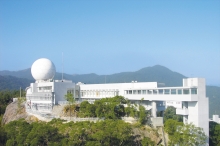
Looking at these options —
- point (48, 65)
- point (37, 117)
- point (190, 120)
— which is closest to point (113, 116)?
point (190, 120)

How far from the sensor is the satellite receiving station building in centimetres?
3128

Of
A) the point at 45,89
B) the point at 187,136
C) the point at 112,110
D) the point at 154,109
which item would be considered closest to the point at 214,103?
the point at 154,109

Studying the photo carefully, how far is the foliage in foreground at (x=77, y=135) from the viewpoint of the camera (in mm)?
26141

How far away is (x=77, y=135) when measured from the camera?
26.3 metres

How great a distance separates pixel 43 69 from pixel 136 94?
20017 millimetres

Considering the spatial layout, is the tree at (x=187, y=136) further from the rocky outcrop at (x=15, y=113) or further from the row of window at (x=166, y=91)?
the rocky outcrop at (x=15, y=113)

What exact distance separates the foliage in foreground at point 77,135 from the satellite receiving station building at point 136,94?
296 inches

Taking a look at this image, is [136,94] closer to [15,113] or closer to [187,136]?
[187,136]

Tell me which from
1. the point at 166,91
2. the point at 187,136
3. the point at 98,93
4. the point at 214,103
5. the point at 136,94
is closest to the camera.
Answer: the point at 187,136

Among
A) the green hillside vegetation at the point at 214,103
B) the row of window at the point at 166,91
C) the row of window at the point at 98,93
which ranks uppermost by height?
the row of window at the point at 166,91

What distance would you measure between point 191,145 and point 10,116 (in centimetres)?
3259

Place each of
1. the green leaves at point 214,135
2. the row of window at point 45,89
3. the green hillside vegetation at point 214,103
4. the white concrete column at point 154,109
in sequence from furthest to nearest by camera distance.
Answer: the green hillside vegetation at point 214,103 → the row of window at point 45,89 → the white concrete column at point 154,109 → the green leaves at point 214,135

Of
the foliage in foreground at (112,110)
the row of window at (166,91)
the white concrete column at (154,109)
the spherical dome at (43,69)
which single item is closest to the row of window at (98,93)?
the row of window at (166,91)

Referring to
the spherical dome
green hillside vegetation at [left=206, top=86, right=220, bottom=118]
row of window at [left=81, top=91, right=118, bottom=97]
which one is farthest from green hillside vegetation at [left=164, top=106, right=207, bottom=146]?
green hillside vegetation at [left=206, top=86, right=220, bottom=118]
